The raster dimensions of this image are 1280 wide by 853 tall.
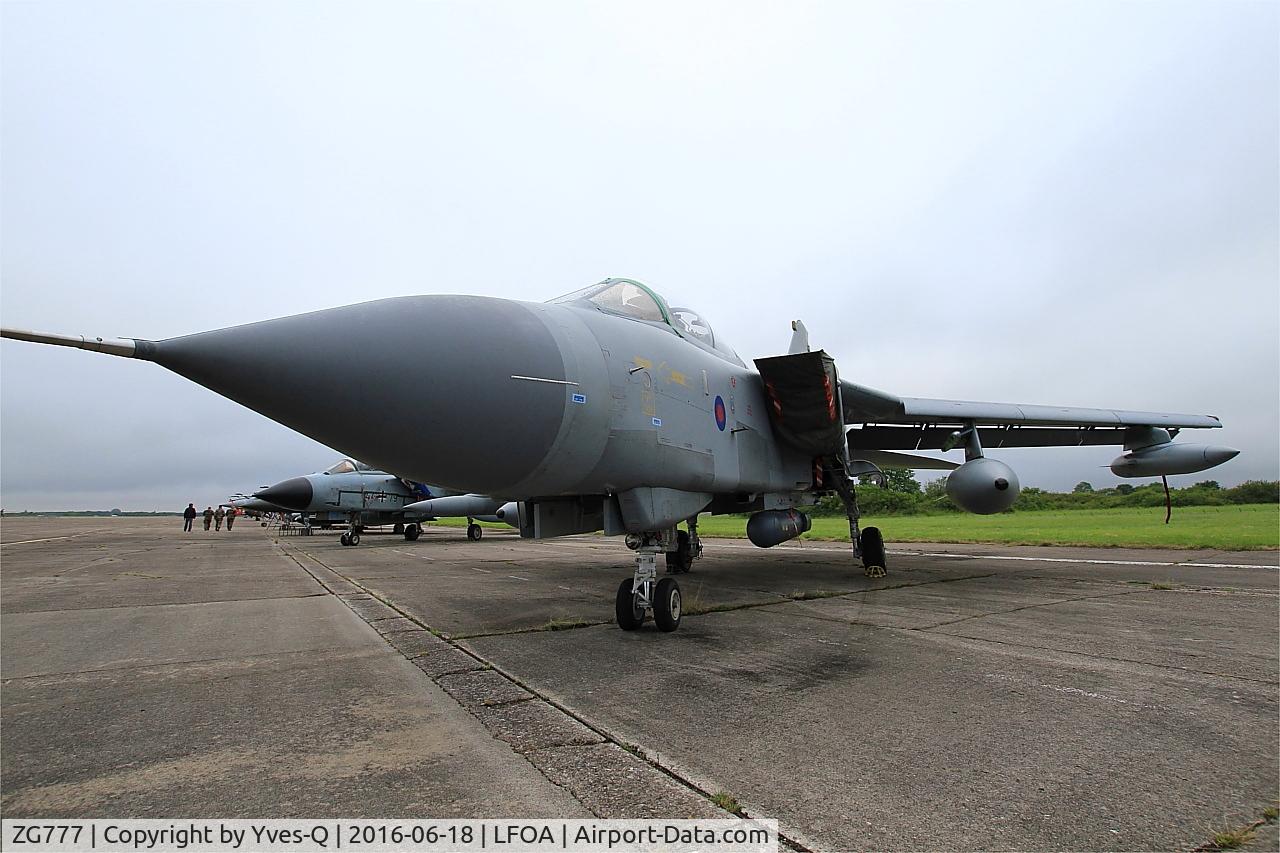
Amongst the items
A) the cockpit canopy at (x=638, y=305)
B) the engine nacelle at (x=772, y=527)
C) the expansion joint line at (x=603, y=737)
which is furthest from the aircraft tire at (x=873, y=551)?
the expansion joint line at (x=603, y=737)

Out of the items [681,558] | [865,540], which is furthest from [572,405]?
[865,540]

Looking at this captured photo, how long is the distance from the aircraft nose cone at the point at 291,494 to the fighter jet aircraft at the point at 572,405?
17.4m

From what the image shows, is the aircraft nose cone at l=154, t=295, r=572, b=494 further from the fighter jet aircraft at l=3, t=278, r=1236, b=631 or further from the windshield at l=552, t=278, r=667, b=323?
the windshield at l=552, t=278, r=667, b=323

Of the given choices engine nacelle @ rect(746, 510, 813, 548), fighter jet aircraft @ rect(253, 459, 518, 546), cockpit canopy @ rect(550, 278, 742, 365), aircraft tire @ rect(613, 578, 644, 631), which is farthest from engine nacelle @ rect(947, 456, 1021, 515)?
fighter jet aircraft @ rect(253, 459, 518, 546)

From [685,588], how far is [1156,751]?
591cm

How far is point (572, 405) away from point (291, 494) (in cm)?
1996

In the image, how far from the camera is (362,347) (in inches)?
117

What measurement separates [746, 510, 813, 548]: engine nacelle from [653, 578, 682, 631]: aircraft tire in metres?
2.42

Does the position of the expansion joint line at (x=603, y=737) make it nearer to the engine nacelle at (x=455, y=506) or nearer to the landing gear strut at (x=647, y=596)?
the landing gear strut at (x=647, y=596)

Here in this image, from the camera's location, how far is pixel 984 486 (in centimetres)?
834

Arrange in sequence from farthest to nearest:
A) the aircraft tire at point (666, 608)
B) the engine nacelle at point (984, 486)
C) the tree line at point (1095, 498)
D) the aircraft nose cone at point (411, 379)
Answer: the tree line at point (1095, 498), the engine nacelle at point (984, 486), the aircraft tire at point (666, 608), the aircraft nose cone at point (411, 379)

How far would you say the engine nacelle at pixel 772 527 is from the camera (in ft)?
24.4

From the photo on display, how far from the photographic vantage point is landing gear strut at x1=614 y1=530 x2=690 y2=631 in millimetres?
4973

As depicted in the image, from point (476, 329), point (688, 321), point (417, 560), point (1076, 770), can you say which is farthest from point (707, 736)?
point (417, 560)
